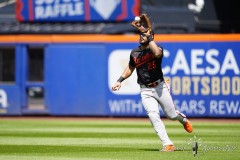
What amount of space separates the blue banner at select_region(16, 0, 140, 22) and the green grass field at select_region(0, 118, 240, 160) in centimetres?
560

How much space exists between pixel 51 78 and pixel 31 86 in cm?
66

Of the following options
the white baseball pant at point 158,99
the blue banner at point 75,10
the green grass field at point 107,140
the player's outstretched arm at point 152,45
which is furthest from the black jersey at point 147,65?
the blue banner at point 75,10

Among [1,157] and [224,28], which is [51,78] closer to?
[224,28]

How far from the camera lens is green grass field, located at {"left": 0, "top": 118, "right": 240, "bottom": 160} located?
9.99 meters

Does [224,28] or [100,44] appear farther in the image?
[224,28]

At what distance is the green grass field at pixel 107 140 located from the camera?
999cm

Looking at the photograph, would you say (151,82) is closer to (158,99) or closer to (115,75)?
(158,99)

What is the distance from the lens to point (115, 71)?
19703mm

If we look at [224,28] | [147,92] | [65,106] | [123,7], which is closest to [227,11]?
[224,28]

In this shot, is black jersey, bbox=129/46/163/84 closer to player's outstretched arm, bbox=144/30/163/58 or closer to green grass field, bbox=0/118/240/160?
player's outstretched arm, bbox=144/30/163/58

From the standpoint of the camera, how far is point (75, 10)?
23.4m

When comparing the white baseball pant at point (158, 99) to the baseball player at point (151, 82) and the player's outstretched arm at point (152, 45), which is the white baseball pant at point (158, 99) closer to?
the baseball player at point (151, 82)

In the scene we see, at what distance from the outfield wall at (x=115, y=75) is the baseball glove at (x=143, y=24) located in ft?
28.8

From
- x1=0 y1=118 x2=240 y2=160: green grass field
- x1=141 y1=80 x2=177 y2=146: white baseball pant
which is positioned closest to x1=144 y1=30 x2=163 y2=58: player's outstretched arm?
x1=141 y1=80 x2=177 y2=146: white baseball pant
